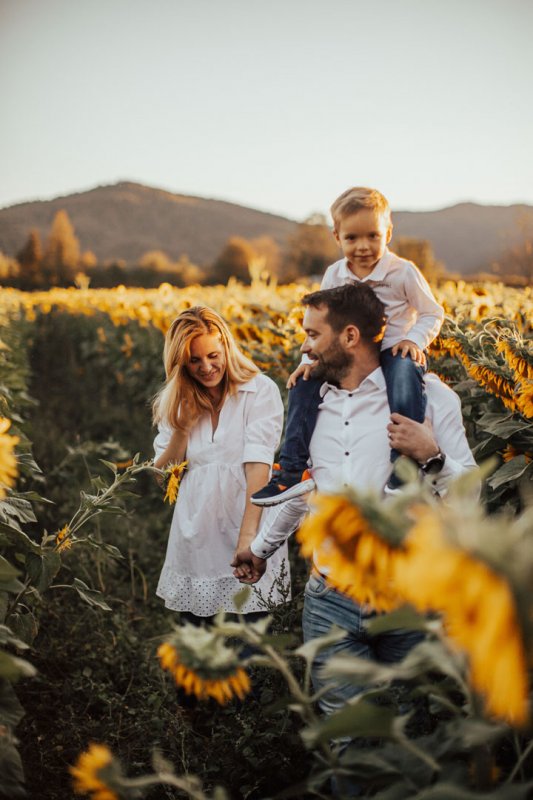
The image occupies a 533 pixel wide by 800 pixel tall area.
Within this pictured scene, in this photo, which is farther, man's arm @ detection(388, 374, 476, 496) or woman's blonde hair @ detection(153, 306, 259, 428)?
woman's blonde hair @ detection(153, 306, 259, 428)

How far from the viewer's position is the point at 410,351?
2.56m

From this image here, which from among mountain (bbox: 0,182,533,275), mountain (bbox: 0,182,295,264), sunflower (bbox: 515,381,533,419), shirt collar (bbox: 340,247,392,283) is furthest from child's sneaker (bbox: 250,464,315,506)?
A: mountain (bbox: 0,182,295,264)

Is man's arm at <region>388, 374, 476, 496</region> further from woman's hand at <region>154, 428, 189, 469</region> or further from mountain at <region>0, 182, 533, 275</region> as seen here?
mountain at <region>0, 182, 533, 275</region>

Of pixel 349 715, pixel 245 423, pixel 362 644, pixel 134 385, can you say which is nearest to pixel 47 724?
pixel 245 423

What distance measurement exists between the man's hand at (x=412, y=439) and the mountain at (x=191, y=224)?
5759 cm

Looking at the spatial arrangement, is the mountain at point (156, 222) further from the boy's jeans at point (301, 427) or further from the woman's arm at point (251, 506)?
the boy's jeans at point (301, 427)

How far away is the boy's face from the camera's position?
121 inches

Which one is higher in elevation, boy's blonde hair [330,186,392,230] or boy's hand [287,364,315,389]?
boy's blonde hair [330,186,392,230]

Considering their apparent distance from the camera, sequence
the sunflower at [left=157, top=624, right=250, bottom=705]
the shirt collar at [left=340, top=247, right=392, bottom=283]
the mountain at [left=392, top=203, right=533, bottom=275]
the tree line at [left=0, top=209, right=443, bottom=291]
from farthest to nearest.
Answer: the mountain at [left=392, top=203, right=533, bottom=275]
the tree line at [left=0, top=209, right=443, bottom=291]
the shirt collar at [left=340, top=247, right=392, bottom=283]
the sunflower at [left=157, top=624, right=250, bottom=705]

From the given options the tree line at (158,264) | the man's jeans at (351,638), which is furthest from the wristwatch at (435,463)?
the tree line at (158,264)

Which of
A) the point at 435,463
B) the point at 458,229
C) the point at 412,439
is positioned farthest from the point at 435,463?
the point at 458,229

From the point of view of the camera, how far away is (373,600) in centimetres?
104

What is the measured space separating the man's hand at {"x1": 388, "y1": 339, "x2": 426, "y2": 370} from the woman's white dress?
2.19ft

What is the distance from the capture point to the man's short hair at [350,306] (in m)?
2.26
